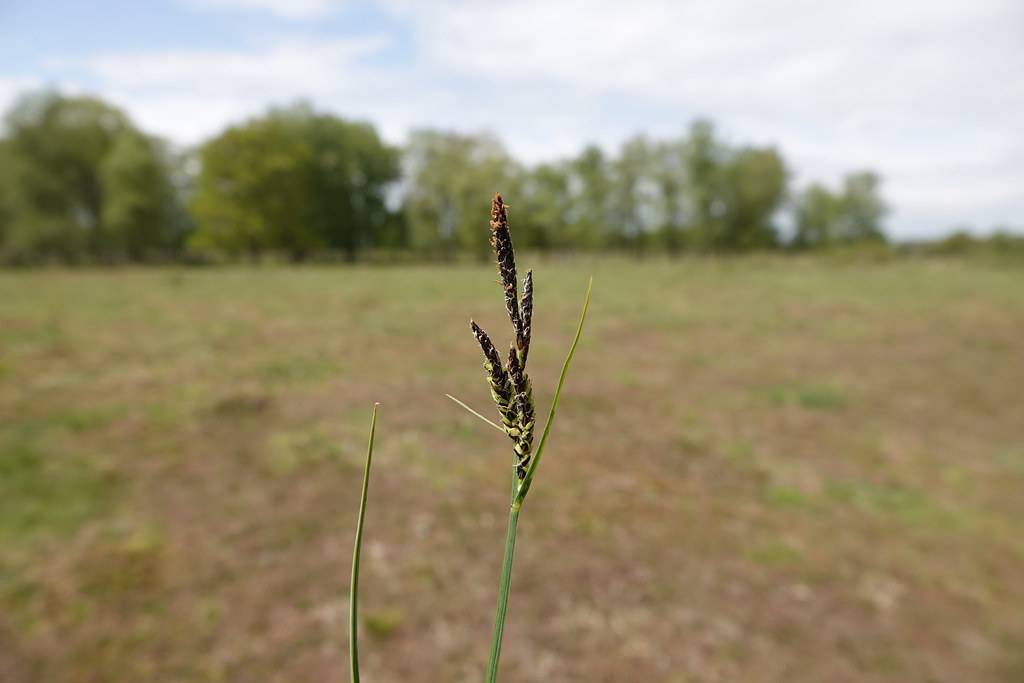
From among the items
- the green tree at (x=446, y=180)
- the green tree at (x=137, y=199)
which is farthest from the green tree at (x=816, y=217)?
the green tree at (x=137, y=199)

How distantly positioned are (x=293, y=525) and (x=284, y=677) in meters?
2.70

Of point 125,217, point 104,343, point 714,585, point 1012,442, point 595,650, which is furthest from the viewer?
point 125,217

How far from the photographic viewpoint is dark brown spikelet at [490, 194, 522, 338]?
0.60 metres

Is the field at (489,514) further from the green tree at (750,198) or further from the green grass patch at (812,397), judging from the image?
the green tree at (750,198)

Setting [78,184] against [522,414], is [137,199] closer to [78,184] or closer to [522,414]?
[78,184]

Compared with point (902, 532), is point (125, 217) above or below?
above

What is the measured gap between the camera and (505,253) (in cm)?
64

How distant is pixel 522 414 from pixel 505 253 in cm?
20

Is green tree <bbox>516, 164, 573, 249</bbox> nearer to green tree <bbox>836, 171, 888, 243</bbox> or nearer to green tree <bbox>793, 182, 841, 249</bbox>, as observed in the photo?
green tree <bbox>793, 182, 841, 249</bbox>

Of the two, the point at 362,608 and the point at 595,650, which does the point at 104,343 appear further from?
the point at 595,650

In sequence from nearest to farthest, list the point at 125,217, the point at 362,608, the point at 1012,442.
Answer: the point at 362,608
the point at 1012,442
the point at 125,217

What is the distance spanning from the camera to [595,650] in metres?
6.06

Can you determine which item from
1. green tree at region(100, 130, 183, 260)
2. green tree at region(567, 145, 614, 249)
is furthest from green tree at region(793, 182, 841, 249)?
green tree at region(100, 130, 183, 260)

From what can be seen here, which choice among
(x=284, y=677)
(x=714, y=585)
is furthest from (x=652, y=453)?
(x=284, y=677)
